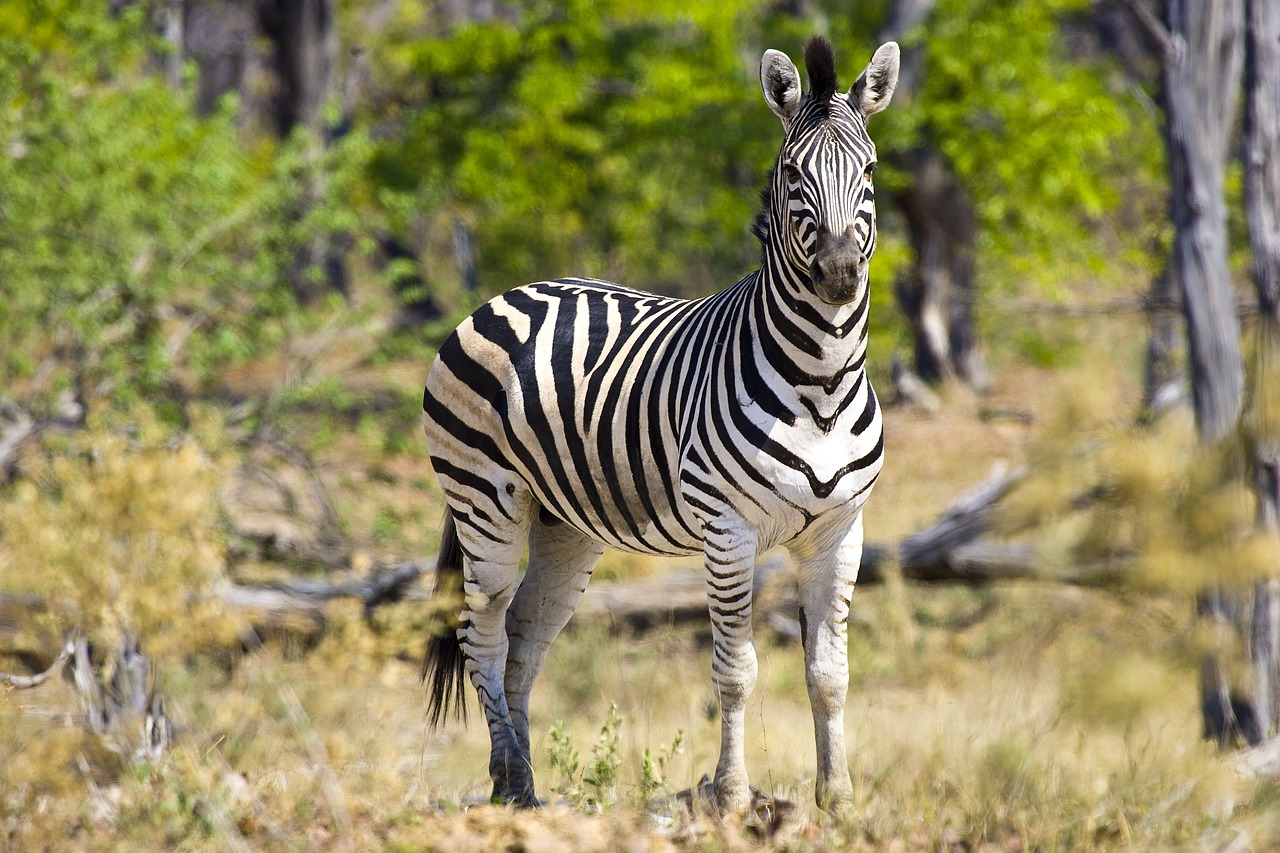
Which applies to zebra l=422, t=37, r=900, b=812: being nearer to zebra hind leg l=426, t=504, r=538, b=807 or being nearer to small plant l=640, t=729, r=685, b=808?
zebra hind leg l=426, t=504, r=538, b=807

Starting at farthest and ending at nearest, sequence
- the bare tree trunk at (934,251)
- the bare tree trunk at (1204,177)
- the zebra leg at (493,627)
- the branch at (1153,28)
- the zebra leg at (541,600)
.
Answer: the bare tree trunk at (934,251) < the bare tree trunk at (1204,177) < the branch at (1153,28) < the zebra leg at (541,600) < the zebra leg at (493,627)

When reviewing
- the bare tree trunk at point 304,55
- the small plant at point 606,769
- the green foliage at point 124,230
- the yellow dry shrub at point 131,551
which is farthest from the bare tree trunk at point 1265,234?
the bare tree trunk at point 304,55

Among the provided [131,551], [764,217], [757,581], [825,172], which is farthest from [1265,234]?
[131,551]

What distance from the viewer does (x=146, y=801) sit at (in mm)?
3742

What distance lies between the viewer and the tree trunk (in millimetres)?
6270

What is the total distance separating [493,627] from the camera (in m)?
4.75

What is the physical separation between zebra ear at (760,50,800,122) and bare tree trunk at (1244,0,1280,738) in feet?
10.5

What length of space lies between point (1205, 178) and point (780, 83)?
3524 millimetres

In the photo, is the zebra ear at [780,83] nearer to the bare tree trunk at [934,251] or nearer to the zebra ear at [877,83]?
the zebra ear at [877,83]

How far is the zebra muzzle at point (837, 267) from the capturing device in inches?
132

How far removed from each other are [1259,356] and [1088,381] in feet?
7.56

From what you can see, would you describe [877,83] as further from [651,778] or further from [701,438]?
[651,778]

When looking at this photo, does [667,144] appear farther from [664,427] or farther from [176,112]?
[664,427]

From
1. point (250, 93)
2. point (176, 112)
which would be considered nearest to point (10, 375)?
point (176, 112)
